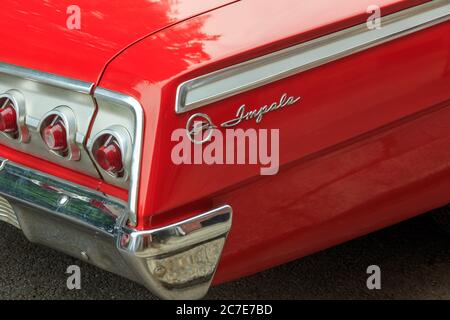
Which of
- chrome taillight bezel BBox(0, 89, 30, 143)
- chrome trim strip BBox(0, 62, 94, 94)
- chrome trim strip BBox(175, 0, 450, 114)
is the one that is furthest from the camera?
chrome taillight bezel BBox(0, 89, 30, 143)

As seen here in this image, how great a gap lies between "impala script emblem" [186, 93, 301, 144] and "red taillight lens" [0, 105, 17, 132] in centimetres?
65

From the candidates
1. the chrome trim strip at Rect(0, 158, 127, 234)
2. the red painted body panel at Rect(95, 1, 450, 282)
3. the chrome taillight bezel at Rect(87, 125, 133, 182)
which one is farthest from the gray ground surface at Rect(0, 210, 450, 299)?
the chrome taillight bezel at Rect(87, 125, 133, 182)

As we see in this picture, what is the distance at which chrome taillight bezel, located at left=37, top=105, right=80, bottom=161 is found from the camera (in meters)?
2.58

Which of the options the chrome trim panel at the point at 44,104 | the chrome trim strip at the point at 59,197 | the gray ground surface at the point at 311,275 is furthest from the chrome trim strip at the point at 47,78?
the gray ground surface at the point at 311,275

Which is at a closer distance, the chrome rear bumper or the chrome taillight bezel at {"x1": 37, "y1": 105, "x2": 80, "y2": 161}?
the chrome rear bumper

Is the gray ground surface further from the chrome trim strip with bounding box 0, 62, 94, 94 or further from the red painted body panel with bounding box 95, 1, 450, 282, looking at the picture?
the chrome trim strip with bounding box 0, 62, 94, 94

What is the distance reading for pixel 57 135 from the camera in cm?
261

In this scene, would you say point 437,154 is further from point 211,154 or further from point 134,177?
point 134,177

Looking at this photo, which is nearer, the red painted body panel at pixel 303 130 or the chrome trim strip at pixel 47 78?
the red painted body panel at pixel 303 130

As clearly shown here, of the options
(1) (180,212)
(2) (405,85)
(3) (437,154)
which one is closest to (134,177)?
(1) (180,212)

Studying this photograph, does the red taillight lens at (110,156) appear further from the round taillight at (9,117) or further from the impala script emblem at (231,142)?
the round taillight at (9,117)

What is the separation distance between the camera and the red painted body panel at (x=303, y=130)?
2.42m

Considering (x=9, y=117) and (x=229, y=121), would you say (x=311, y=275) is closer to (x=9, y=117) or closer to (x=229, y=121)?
(x=229, y=121)

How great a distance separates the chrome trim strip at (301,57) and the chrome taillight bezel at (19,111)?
0.59 m
